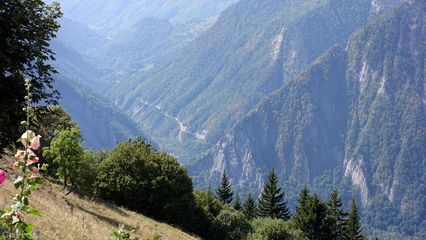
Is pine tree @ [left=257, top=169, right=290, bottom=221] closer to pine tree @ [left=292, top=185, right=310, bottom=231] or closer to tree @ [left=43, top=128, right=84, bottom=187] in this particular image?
pine tree @ [left=292, top=185, right=310, bottom=231]

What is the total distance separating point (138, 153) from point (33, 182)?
212 feet

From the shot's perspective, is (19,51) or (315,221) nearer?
(19,51)

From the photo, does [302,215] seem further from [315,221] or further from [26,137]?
[26,137]

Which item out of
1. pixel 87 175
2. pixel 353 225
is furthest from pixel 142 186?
pixel 353 225

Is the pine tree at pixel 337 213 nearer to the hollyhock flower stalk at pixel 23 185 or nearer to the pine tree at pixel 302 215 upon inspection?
the pine tree at pixel 302 215

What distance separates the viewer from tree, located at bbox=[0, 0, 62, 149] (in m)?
23.2

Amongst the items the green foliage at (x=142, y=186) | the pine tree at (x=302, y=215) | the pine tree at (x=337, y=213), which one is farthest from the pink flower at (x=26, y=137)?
the pine tree at (x=337, y=213)

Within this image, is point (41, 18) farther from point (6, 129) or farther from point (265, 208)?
point (265, 208)

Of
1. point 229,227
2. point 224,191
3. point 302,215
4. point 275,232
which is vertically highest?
point 224,191

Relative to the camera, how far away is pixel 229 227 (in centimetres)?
7294

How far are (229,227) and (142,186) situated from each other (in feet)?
49.9

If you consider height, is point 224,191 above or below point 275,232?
above

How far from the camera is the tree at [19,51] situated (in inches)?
914

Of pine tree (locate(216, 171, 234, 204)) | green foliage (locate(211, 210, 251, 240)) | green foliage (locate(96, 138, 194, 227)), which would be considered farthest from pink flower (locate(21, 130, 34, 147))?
pine tree (locate(216, 171, 234, 204))
